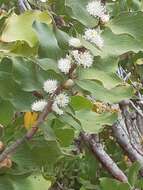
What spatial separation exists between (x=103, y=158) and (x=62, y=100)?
723 mm

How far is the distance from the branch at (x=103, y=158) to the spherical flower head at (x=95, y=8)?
2.43ft

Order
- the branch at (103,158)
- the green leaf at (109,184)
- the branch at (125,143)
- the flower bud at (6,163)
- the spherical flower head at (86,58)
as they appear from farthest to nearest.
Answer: the branch at (125,143) → the branch at (103,158) → the green leaf at (109,184) → the flower bud at (6,163) → the spherical flower head at (86,58)

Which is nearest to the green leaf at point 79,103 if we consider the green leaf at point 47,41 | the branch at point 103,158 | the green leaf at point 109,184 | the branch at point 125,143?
the green leaf at point 47,41

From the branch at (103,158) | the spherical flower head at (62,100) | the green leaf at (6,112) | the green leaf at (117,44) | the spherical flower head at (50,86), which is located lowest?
the branch at (103,158)

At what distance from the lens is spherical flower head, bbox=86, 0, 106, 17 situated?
1.10 metres

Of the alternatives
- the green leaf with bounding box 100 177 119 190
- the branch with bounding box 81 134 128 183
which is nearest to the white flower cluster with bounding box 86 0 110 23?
the green leaf with bounding box 100 177 119 190

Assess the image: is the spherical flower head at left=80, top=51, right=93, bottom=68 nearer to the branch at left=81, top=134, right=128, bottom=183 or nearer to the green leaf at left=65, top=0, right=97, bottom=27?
the green leaf at left=65, top=0, right=97, bottom=27

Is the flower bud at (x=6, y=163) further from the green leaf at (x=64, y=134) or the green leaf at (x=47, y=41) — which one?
the green leaf at (x=47, y=41)

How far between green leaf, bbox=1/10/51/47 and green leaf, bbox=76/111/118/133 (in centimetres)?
18

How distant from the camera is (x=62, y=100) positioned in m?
1.08

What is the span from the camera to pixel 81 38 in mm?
1059

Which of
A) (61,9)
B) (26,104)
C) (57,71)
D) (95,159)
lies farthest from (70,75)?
(95,159)

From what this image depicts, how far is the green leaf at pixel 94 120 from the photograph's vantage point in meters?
1.18

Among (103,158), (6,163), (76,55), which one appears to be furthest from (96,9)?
(103,158)
